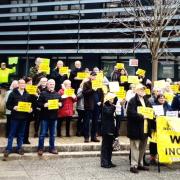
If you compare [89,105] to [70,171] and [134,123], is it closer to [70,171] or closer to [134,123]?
[134,123]

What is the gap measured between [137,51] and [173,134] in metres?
14.8

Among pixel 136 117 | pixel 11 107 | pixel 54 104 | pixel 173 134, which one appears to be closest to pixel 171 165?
pixel 173 134

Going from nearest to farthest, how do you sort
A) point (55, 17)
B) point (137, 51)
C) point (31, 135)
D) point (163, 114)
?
1. point (163, 114)
2. point (31, 135)
3. point (137, 51)
4. point (55, 17)

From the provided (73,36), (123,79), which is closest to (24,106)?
(123,79)

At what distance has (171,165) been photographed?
40.9ft

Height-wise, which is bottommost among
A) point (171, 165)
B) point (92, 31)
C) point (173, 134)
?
point (171, 165)

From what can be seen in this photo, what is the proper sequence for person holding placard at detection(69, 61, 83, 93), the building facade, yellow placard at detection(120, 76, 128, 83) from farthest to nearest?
the building facade → yellow placard at detection(120, 76, 128, 83) → person holding placard at detection(69, 61, 83, 93)

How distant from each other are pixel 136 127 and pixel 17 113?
3.12 metres

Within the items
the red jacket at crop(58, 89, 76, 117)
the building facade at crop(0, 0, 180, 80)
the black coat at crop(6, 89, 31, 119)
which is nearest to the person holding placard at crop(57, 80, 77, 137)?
the red jacket at crop(58, 89, 76, 117)

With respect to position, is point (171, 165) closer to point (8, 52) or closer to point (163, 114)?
point (163, 114)

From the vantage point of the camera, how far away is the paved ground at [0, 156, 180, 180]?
35.4 ft

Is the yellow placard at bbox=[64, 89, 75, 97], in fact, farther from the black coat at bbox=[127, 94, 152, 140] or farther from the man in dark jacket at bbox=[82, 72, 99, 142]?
the black coat at bbox=[127, 94, 152, 140]

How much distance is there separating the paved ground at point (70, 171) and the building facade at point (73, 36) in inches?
554

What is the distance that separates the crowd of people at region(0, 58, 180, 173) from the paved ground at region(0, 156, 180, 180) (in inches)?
12.4
